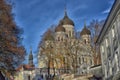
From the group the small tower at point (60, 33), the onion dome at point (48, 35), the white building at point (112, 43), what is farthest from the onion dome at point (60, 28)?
the white building at point (112, 43)

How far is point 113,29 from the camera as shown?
28.6 metres

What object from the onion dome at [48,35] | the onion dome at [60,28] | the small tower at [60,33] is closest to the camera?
the onion dome at [48,35]

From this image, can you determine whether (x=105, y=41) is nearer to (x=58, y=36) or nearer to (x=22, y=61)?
(x=22, y=61)

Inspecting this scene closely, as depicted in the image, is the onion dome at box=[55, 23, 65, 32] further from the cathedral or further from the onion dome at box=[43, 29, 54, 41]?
the onion dome at box=[43, 29, 54, 41]

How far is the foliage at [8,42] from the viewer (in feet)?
87.4

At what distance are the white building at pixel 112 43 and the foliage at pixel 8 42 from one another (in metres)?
8.84

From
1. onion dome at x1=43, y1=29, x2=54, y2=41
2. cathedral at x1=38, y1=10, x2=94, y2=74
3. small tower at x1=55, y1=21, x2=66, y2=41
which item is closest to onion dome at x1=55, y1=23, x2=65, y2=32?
small tower at x1=55, y1=21, x2=66, y2=41

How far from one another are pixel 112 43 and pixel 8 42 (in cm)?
1022

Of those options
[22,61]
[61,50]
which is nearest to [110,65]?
[22,61]

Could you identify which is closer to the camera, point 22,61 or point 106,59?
point 22,61

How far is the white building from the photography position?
1010 inches

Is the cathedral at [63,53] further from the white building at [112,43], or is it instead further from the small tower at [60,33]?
the white building at [112,43]

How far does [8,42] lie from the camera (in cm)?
2683

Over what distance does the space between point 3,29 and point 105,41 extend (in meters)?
12.4
